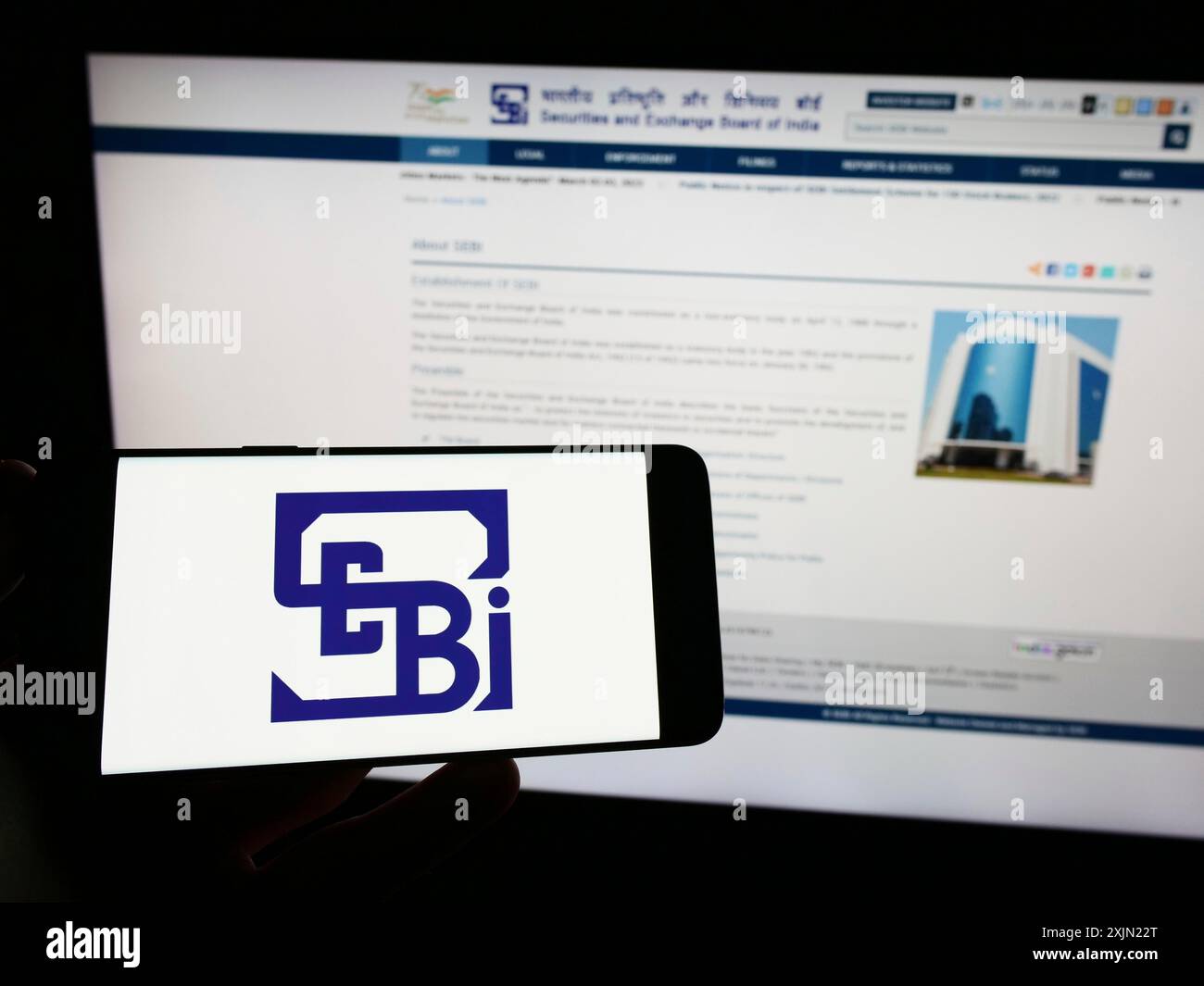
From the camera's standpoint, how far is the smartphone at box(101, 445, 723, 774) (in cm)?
34

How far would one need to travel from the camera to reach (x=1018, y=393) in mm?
484

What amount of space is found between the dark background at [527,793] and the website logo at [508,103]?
0.02 metres

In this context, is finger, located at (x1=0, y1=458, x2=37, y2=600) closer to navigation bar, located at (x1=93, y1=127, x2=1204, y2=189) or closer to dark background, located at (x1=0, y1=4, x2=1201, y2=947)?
dark background, located at (x1=0, y1=4, x2=1201, y2=947)

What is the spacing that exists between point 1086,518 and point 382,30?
651 millimetres

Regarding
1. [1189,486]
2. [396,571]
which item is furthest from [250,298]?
[1189,486]

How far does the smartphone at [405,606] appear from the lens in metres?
0.34

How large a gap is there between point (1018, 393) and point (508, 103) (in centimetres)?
44

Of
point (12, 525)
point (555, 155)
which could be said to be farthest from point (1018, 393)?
point (12, 525)

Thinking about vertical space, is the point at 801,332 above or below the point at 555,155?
below

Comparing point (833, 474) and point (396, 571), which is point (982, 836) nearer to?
point (833, 474)

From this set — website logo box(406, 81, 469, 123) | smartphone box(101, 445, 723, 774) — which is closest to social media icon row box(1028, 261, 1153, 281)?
smartphone box(101, 445, 723, 774)

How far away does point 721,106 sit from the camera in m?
0.48

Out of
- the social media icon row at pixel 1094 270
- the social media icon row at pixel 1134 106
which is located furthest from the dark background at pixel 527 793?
the social media icon row at pixel 1094 270

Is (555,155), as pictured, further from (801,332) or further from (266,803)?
(266,803)
